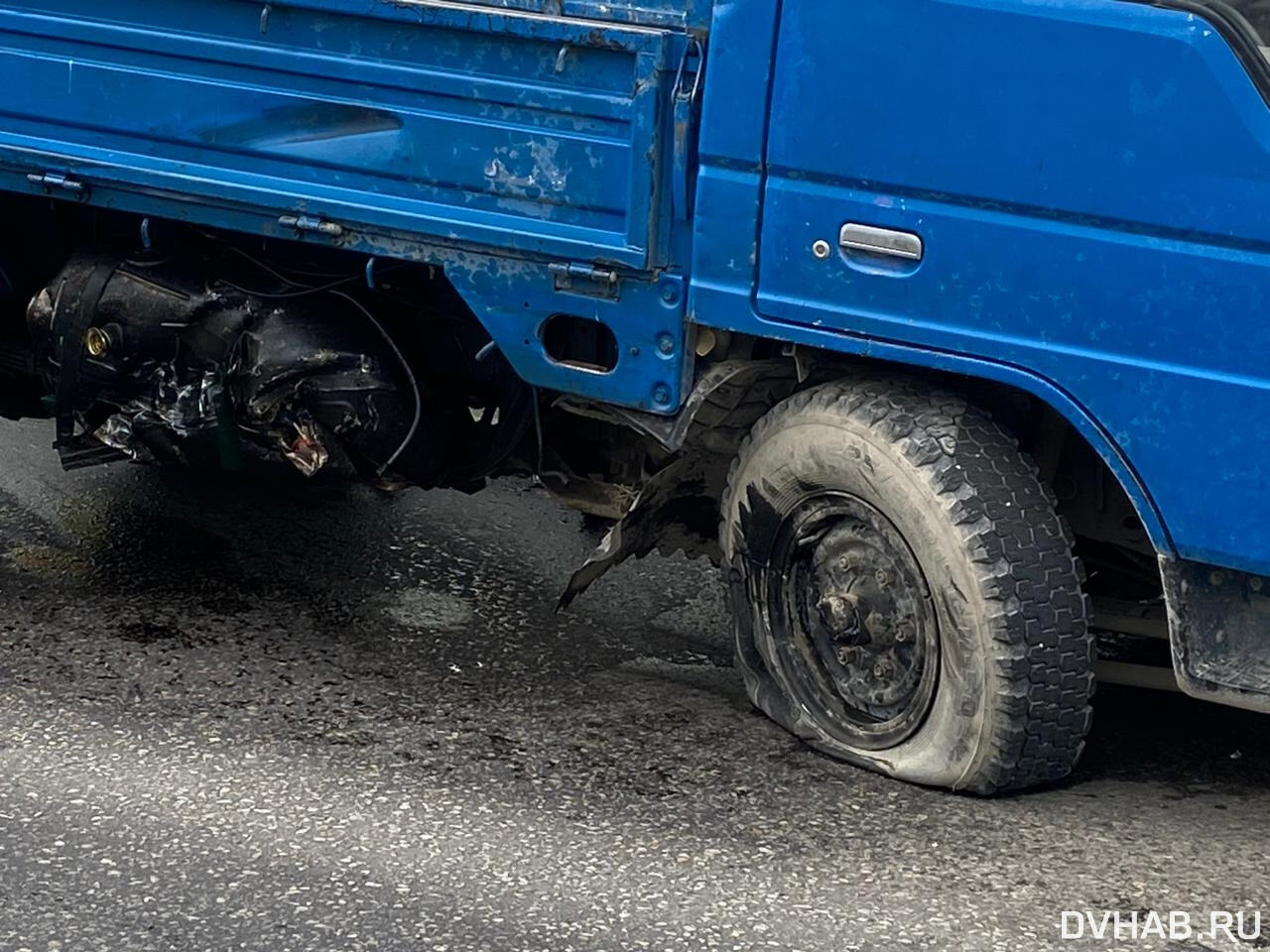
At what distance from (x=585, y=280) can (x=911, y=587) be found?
0.96 meters

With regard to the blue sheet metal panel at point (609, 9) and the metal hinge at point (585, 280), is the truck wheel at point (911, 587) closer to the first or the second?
the metal hinge at point (585, 280)

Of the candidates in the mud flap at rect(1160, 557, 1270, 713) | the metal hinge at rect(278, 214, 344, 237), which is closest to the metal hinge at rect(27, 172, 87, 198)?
the metal hinge at rect(278, 214, 344, 237)

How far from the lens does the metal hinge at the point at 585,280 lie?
3811 millimetres

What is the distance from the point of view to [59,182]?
14.5ft

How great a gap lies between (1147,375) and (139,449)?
2645mm

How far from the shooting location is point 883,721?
151 inches

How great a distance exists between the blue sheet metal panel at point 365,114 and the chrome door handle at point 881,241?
426 millimetres

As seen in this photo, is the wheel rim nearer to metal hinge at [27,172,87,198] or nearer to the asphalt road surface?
the asphalt road surface

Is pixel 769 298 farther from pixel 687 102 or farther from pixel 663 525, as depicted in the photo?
pixel 663 525

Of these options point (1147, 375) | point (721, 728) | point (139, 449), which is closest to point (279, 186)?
point (139, 449)

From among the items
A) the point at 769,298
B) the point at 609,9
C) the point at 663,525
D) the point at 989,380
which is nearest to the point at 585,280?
the point at 769,298

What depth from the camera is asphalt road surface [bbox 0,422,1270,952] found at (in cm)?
328

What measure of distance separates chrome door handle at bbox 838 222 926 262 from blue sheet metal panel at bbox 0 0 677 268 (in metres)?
0.43

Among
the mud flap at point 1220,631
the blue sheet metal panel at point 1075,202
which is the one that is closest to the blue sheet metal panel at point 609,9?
the blue sheet metal panel at point 1075,202
